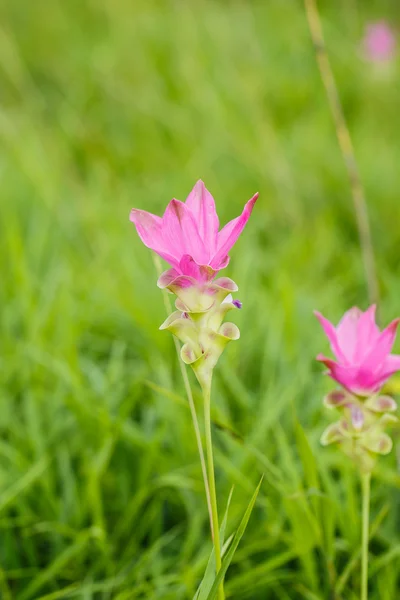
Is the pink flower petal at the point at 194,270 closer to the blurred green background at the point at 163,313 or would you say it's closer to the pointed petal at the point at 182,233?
the pointed petal at the point at 182,233

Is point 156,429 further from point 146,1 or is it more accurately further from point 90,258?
point 146,1

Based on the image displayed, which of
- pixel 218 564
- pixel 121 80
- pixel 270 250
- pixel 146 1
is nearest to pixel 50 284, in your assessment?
pixel 270 250

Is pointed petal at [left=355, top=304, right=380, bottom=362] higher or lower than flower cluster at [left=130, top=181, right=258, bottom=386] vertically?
higher

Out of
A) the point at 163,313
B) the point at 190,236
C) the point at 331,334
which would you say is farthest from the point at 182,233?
the point at 163,313

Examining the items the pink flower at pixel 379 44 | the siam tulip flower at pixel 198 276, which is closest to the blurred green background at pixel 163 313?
the pink flower at pixel 379 44

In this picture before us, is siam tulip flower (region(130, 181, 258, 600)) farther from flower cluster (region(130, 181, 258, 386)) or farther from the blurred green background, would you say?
the blurred green background

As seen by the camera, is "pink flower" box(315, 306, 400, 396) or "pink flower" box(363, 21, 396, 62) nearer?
"pink flower" box(315, 306, 400, 396)

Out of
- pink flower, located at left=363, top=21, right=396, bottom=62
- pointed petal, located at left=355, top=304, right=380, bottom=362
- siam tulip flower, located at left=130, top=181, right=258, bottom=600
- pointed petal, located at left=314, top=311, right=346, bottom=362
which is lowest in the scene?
siam tulip flower, located at left=130, top=181, right=258, bottom=600

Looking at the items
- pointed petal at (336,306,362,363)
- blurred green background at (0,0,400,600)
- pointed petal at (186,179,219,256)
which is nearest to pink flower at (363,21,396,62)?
blurred green background at (0,0,400,600)
